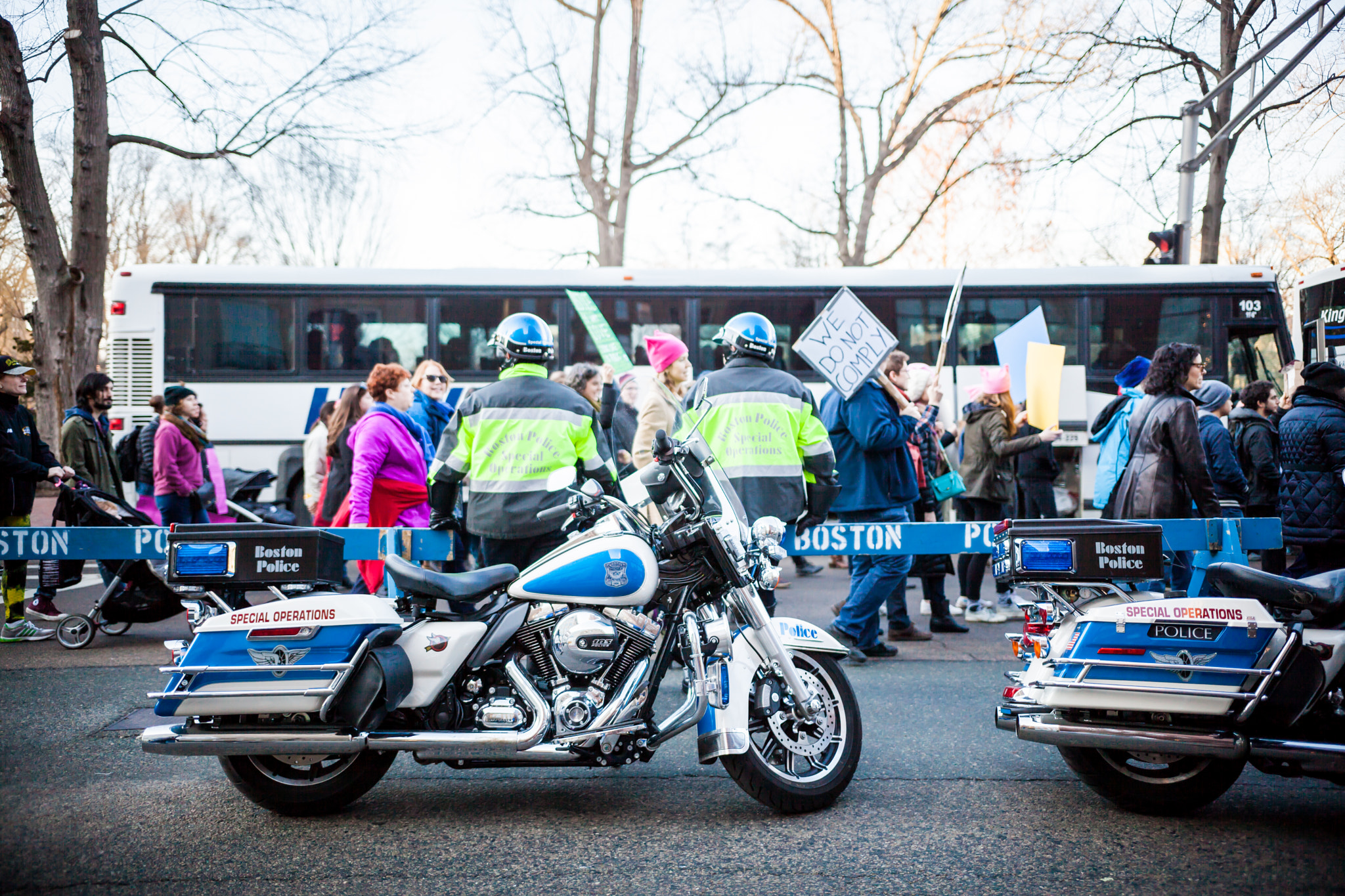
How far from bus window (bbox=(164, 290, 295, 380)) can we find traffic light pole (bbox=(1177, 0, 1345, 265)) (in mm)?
10733

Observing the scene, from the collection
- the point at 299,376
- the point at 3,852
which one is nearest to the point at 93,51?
the point at 299,376

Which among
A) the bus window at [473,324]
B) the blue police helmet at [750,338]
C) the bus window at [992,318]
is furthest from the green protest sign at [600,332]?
the blue police helmet at [750,338]

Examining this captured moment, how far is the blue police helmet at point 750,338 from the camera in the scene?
5.30 m

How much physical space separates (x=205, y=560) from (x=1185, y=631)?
11.4 ft

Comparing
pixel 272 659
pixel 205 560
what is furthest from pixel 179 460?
pixel 272 659

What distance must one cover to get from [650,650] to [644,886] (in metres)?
0.86

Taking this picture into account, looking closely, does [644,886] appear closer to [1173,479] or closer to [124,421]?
[1173,479]

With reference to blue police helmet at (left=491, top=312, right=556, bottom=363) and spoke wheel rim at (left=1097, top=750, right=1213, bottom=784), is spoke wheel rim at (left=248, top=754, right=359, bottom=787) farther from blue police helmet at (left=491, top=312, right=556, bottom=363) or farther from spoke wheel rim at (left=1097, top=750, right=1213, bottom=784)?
spoke wheel rim at (left=1097, top=750, right=1213, bottom=784)

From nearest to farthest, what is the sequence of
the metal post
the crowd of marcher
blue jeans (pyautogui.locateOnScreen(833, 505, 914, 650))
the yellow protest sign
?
the crowd of marcher, blue jeans (pyautogui.locateOnScreen(833, 505, 914, 650)), the yellow protest sign, the metal post

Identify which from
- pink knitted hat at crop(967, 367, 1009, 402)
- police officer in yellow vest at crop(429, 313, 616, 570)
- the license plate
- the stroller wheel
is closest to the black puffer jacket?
pink knitted hat at crop(967, 367, 1009, 402)

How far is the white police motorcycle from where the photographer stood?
3.37m

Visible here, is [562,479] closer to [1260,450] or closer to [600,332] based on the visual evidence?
[1260,450]

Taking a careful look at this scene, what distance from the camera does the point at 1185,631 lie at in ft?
11.5

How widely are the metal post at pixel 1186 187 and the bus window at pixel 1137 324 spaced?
0.85 meters
